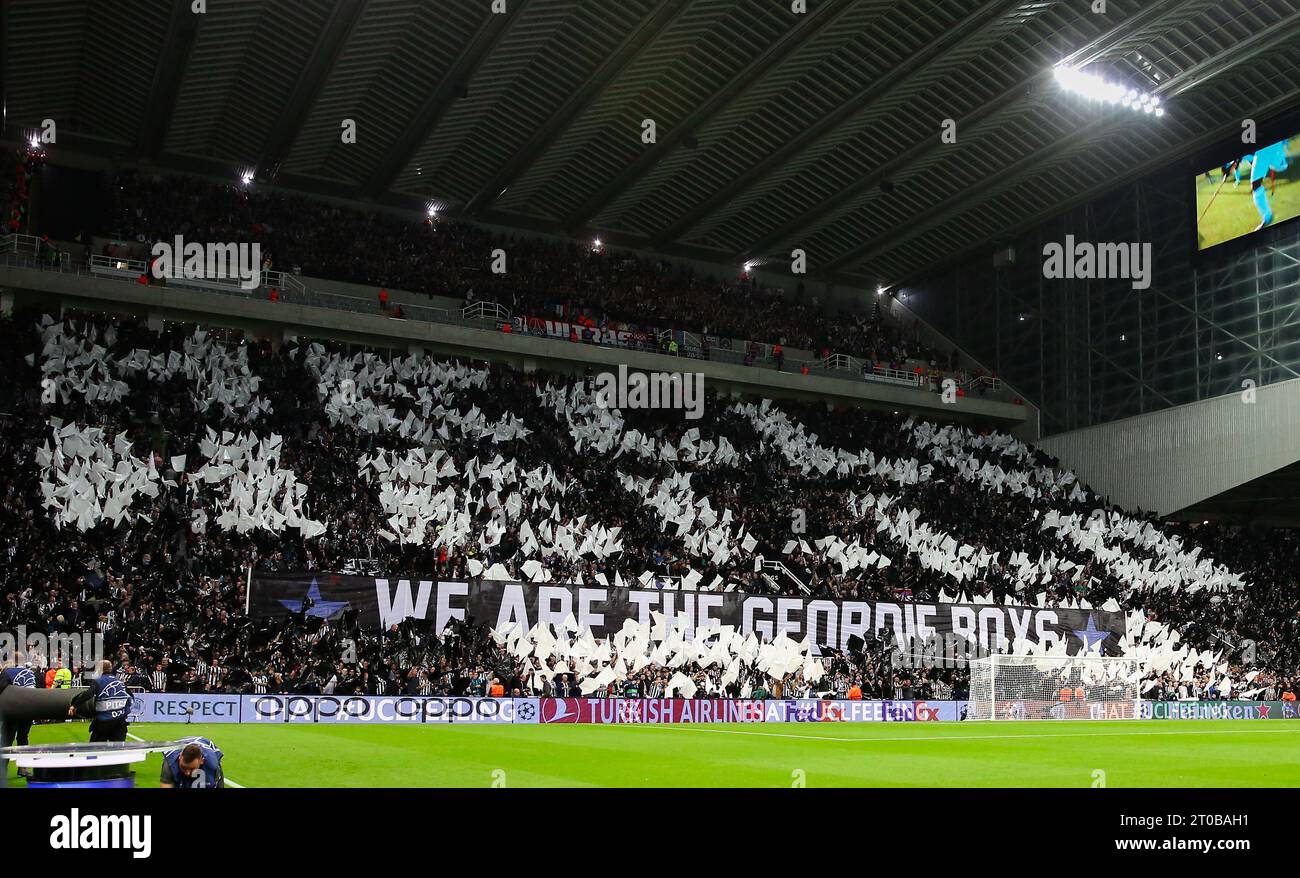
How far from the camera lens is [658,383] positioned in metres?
50.5

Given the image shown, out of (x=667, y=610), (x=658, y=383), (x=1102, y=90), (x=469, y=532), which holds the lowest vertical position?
(x=667, y=610)

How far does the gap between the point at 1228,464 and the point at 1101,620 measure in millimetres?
11431

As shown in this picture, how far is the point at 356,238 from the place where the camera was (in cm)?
5094

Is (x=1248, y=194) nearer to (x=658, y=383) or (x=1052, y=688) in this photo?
(x=1052, y=688)

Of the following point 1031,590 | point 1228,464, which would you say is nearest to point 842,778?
point 1031,590

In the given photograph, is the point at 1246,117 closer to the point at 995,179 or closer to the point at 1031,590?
the point at 995,179

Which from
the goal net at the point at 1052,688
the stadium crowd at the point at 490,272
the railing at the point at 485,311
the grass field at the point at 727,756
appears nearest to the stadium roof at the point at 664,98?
the stadium crowd at the point at 490,272

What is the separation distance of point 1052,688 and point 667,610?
39.8ft

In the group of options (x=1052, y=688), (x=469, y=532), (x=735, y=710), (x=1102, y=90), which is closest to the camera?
(x=735, y=710)

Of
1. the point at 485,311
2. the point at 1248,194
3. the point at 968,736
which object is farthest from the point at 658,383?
the point at 968,736

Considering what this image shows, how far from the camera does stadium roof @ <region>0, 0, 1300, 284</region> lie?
129 ft

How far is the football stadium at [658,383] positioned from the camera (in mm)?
28922

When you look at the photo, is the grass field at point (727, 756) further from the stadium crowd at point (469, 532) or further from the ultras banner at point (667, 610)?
the ultras banner at point (667, 610)

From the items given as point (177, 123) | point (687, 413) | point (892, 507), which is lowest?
point (892, 507)
